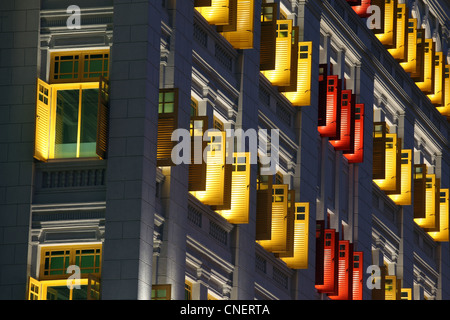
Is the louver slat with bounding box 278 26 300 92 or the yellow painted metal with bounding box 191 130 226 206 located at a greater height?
the louver slat with bounding box 278 26 300 92

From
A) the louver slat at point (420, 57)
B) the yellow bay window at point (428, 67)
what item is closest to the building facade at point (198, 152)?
the louver slat at point (420, 57)

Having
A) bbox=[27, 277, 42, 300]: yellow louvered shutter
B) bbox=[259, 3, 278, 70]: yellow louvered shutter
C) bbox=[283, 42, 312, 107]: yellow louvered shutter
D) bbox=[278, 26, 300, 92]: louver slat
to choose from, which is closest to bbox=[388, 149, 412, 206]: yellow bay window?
bbox=[283, 42, 312, 107]: yellow louvered shutter

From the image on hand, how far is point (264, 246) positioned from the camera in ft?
161

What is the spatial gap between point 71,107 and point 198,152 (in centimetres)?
382

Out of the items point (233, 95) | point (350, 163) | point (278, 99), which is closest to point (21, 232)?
point (233, 95)

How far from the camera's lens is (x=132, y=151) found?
130 ft

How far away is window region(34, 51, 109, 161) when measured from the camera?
132 ft

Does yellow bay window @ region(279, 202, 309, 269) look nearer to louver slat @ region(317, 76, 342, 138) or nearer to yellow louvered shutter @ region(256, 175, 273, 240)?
yellow louvered shutter @ region(256, 175, 273, 240)

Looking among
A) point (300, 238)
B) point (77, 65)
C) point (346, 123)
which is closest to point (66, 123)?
point (77, 65)

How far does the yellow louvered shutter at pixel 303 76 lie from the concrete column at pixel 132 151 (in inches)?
472

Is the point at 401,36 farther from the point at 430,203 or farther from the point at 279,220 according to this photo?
the point at 279,220

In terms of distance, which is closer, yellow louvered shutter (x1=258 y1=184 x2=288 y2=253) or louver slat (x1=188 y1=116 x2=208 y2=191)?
louver slat (x1=188 y1=116 x2=208 y2=191)

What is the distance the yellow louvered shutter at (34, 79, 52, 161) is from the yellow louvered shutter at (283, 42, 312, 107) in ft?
45.2
